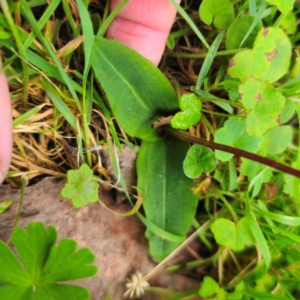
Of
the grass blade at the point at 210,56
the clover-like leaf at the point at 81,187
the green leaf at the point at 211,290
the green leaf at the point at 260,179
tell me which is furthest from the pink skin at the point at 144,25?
the green leaf at the point at 211,290

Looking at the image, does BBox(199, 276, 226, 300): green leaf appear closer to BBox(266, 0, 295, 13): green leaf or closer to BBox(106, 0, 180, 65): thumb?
BBox(106, 0, 180, 65): thumb


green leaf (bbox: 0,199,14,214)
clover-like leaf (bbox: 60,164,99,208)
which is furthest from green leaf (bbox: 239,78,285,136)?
green leaf (bbox: 0,199,14,214)

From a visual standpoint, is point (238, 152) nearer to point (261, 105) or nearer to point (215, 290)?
point (261, 105)

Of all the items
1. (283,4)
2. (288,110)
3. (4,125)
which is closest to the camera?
(4,125)

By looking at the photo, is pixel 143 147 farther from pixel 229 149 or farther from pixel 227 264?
pixel 227 264

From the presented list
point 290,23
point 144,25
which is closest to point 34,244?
point 144,25
